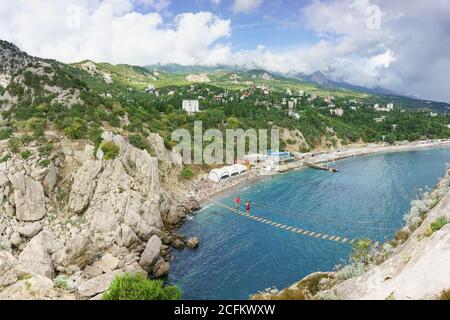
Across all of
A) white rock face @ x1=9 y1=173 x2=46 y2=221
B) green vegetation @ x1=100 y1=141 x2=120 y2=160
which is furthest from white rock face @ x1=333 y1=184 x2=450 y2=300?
green vegetation @ x1=100 y1=141 x2=120 y2=160

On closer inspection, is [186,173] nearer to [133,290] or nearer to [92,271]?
[92,271]

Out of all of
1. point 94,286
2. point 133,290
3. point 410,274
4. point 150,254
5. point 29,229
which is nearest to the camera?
point 410,274

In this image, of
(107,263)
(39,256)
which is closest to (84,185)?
(39,256)

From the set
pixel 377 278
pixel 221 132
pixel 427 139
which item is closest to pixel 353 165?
pixel 221 132

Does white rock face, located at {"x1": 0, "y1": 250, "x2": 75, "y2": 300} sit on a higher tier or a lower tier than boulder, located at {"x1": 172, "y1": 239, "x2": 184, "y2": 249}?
higher

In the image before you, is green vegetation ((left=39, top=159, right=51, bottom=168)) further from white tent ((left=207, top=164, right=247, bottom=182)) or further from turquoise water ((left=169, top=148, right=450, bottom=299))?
white tent ((left=207, top=164, right=247, bottom=182))
